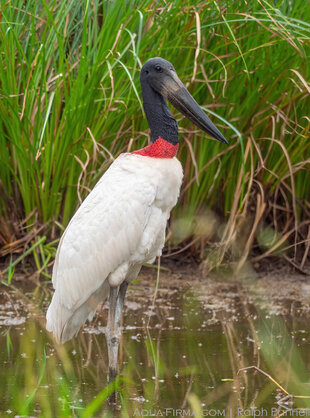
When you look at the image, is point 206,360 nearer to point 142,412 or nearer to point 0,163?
point 142,412

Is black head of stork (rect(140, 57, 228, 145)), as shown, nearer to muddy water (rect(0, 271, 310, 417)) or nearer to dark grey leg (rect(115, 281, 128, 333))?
dark grey leg (rect(115, 281, 128, 333))

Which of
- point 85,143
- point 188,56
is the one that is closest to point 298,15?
point 188,56

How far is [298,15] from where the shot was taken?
5.57 m

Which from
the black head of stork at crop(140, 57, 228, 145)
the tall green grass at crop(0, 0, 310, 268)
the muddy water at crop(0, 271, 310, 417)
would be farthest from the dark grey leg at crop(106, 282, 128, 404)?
the tall green grass at crop(0, 0, 310, 268)

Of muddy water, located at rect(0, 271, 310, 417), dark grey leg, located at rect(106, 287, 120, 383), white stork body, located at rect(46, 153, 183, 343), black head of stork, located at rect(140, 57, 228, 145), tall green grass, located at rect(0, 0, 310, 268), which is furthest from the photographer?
tall green grass, located at rect(0, 0, 310, 268)

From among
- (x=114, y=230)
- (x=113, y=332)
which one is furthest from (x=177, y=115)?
(x=113, y=332)

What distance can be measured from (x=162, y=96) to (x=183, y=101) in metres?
0.12

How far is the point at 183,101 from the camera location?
14.6ft

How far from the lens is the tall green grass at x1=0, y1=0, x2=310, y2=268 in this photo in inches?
210

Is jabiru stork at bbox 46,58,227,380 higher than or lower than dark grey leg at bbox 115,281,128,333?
higher

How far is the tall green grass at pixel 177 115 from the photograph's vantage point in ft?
17.5

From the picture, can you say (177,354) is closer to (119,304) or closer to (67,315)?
(119,304)

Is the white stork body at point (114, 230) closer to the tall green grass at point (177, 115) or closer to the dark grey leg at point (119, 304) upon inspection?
the dark grey leg at point (119, 304)

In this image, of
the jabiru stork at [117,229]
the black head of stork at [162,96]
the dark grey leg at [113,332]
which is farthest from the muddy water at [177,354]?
the black head of stork at [162,96]
